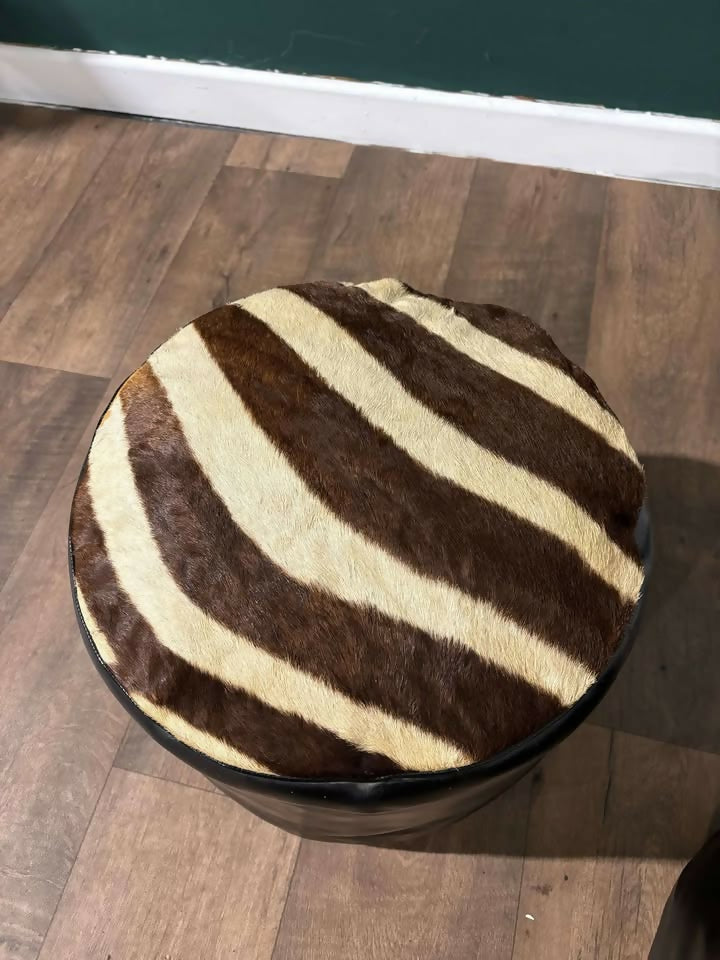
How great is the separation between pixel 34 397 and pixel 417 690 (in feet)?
3.09

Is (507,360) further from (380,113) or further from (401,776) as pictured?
(380,113)

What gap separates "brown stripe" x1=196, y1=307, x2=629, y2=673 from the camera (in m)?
0.60

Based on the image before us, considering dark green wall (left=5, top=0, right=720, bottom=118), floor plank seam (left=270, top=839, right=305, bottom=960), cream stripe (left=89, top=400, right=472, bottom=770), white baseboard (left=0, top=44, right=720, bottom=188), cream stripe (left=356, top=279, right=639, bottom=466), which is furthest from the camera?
white baseboard (left=0, top=44, right=720, bottom=188)

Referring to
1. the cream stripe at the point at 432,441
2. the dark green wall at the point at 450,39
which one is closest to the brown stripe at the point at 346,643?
the cream stripe at the point at 432,441

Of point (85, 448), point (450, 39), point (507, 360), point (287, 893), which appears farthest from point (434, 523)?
point (450, 39)

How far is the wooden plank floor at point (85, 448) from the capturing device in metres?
0.86

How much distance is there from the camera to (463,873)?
88 centimetres

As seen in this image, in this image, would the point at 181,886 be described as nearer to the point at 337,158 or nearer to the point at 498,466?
the point at 498,466

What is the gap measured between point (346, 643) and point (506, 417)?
0.24 meters

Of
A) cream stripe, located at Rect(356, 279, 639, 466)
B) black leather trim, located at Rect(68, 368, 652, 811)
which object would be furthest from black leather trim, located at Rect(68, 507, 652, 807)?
cream stripe, located at Rect(356, 279, 639, 466)

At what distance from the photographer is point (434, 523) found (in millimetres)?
630

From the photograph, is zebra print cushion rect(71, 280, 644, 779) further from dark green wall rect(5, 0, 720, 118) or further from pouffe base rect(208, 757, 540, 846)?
dark green wall rect(5, 0, 720, 118)

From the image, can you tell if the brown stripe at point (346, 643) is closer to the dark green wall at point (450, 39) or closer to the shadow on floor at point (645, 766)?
the shadow on floor at point (645, 766)

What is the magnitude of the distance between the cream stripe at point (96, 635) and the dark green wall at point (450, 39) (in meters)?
1.18
